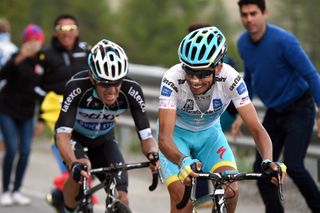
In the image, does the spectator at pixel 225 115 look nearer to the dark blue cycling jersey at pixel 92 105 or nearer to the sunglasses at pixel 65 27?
the sunglasses at pixel 65 27

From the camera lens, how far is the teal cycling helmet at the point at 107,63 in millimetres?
7508

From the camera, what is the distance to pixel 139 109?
781 centimetres

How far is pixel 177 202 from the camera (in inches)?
276

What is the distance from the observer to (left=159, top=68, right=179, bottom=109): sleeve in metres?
6.91

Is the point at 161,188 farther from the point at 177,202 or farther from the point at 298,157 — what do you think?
the point at 177,202

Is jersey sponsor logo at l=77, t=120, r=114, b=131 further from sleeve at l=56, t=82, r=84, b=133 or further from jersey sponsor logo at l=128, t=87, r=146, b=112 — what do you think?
jersey sponsor logo at l=128, t=87, r=146, b=112

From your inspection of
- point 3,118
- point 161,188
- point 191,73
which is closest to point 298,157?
point 191,73

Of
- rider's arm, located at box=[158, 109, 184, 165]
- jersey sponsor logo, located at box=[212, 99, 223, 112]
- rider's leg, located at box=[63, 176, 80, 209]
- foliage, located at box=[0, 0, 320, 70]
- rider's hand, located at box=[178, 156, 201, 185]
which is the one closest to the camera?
rider's hand, located at box=[178, 156, 201, 185]

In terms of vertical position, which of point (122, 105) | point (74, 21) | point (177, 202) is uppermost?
point (74, 21)

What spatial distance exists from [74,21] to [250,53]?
2380mm

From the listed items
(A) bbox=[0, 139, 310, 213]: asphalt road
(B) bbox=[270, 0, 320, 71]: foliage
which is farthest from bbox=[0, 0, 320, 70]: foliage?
(A) bbox=[0, 139, 310, 213]: asphalt road

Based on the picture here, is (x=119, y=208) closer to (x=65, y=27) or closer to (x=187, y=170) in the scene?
(x=187, y=170)

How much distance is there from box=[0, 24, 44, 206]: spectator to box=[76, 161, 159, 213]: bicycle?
11.5ft

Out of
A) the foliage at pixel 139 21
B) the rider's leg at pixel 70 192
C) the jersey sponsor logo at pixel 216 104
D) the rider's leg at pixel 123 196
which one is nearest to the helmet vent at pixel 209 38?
the jersey sponsor logo at pixel 216 104
